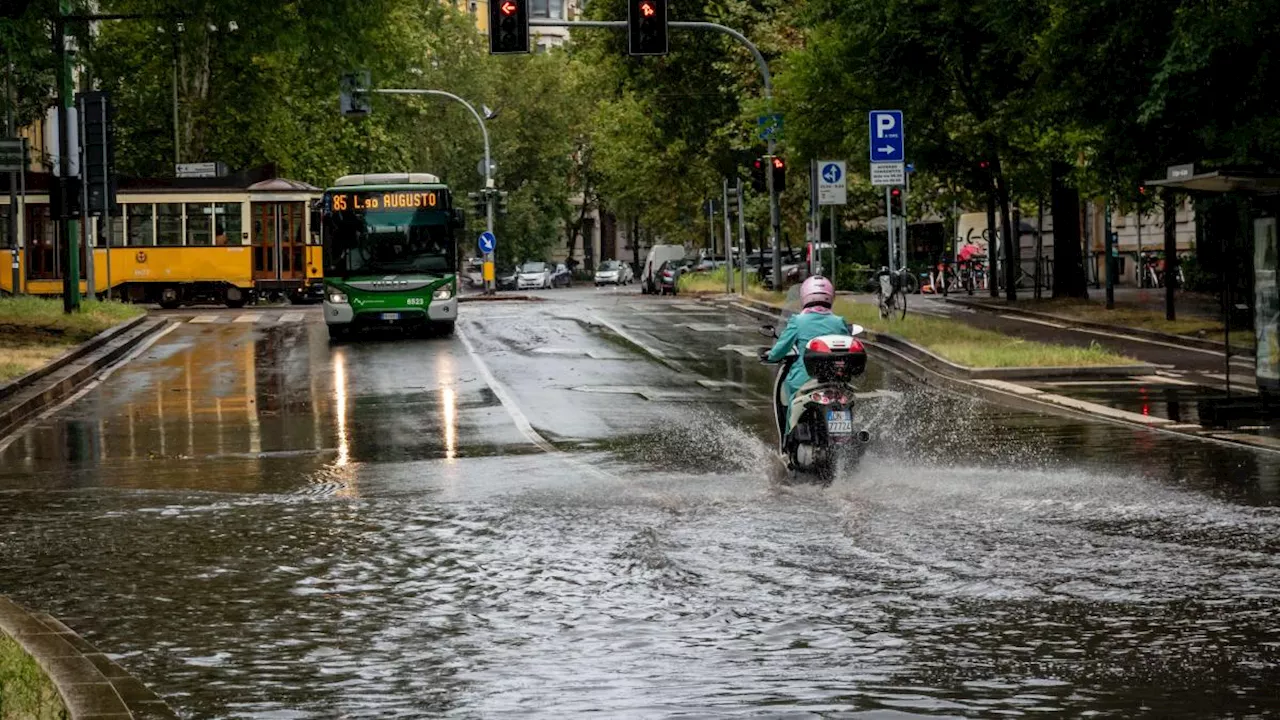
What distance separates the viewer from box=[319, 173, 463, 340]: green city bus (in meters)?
36.3

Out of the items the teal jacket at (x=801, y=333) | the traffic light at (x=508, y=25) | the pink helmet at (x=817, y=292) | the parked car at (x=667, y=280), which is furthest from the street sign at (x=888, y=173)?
the parked car at (x=667, y=280)

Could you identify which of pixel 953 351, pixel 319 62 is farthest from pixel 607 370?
pixel 319 62

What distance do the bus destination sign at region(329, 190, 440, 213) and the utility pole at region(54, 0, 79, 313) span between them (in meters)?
4.63

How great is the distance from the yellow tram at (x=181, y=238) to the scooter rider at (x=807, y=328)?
42.3 metres

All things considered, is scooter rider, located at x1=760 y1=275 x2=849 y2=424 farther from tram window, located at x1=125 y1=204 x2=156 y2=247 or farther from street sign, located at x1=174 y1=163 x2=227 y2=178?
tram window, located at x1=125 y1=204 x2=156 y2=247

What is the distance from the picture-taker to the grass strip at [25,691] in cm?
681

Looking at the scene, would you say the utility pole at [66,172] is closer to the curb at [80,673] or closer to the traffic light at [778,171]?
the traffic light at [778,171]

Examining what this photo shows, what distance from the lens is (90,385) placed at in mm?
26438

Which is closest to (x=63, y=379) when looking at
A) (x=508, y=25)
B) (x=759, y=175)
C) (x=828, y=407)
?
(x=508, y=25)

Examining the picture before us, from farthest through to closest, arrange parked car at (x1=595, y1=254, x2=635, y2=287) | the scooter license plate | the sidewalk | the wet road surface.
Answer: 1. parked car at (x1=595, y1=254, x2=635, y2=287)
2. the sidewalk
3. the scooter license plate
4. the wet road surface

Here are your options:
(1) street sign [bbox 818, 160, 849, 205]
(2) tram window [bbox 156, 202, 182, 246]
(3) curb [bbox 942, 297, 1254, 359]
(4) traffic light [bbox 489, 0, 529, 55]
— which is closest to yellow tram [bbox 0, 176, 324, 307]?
(2) tram window [bbox 156, 202, 182, 246]

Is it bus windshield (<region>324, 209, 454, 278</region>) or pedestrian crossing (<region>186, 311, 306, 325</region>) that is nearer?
bus windshield (<region>324, 209, 454, 278</region>)

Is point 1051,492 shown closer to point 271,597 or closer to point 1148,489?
point 1148,489

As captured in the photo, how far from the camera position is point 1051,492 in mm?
13625
